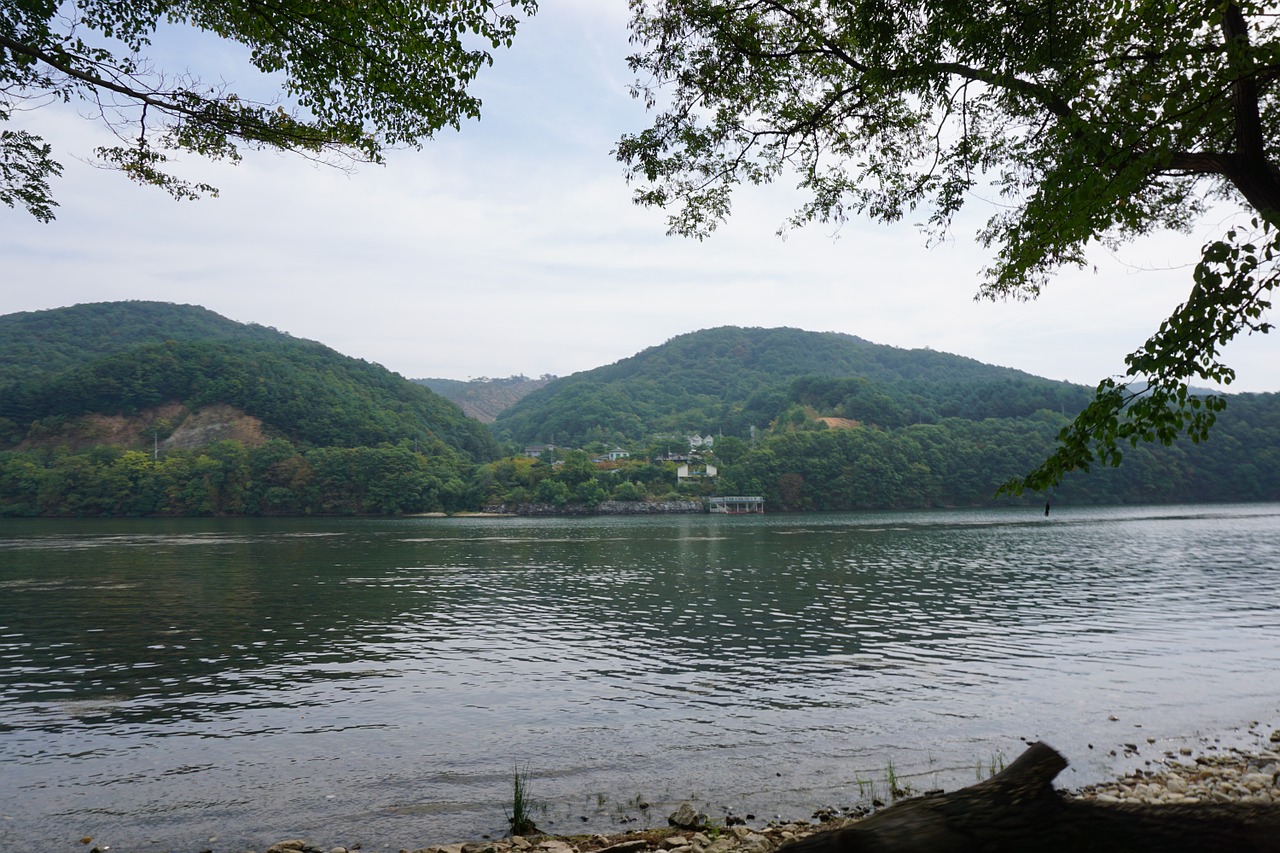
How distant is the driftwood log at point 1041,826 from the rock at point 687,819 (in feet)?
21.8

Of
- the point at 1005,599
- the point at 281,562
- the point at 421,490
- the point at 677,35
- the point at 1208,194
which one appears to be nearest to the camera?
the point at 677,35

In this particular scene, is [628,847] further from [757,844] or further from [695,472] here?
[695,472]

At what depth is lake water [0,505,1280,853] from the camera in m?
11.4

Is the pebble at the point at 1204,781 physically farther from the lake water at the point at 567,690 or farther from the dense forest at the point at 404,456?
the dense forest at the point at 404,456

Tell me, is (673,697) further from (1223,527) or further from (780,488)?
(780,488)

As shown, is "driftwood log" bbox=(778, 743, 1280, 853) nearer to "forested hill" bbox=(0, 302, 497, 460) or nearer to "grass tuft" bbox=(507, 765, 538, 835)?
"grass tuft" bbox=(507, 765, 538, 835)

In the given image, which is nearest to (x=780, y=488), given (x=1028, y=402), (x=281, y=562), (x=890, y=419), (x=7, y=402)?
(x=890, y=419)

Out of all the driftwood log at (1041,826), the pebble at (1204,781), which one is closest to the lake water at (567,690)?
the pebble at (1204,781)

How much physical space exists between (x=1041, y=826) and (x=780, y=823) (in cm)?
738

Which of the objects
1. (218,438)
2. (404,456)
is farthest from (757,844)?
(218,438)

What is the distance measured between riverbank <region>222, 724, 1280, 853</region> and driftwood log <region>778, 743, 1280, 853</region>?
14.5ft

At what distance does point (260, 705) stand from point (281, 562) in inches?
1593

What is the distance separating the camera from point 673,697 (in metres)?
17.5

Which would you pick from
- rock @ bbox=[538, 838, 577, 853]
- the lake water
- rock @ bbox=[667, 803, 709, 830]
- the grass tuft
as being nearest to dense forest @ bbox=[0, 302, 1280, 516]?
the lake water
